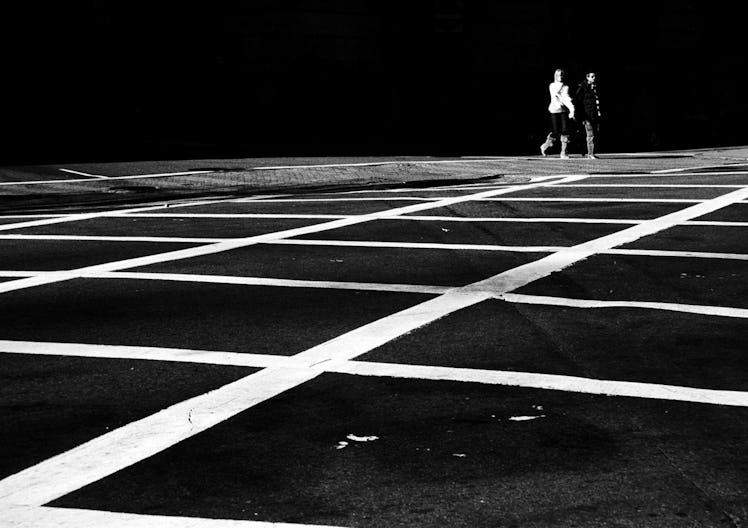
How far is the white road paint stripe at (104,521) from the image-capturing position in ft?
15.0

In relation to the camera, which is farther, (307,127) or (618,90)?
(618,90)

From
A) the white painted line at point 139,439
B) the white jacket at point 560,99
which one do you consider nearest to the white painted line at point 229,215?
the white painted line at point 139,439

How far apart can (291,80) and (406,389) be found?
26.4m

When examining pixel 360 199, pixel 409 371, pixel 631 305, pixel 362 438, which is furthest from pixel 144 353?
pixel 360 199

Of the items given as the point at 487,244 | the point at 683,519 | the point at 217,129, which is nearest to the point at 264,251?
the point at 487,244

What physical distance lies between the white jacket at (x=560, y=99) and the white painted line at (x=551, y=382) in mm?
18200

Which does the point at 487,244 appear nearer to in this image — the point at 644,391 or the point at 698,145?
the point at 644,391

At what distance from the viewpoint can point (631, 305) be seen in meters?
8.70

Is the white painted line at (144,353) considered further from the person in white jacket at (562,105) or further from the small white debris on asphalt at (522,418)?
the person in white jacket at (562,105)

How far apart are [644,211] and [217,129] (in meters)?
18.8

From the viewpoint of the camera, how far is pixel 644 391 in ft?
20.9

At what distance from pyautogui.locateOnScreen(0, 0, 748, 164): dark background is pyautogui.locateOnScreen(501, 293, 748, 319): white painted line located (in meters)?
18.1

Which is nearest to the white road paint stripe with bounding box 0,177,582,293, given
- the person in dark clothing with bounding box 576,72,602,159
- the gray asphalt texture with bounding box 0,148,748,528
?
the gray asphalt texture with bounding box 0,148,748,528

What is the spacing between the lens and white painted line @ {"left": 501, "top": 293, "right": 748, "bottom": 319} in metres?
8.46
